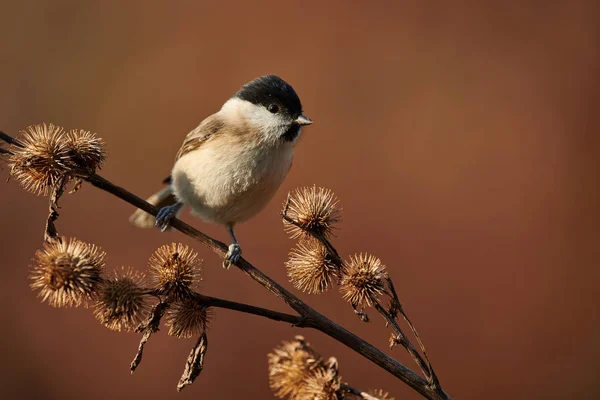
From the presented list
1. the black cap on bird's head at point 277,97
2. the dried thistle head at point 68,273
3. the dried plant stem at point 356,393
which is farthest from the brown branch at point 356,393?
the black cap on bird's head at point 277,97

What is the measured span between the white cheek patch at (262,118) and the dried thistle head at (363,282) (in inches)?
42.1

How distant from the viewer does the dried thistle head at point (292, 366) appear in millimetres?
1230

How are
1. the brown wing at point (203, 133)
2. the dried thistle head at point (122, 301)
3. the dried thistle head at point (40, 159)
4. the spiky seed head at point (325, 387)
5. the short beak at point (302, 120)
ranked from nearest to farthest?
the spiky seed head at point (325, 387)
the dried thistle head at point (122, 301)
the dried thistle head at point (40, 159)
the short beak at point (302, 120)
the brown wing at point (203, 133)

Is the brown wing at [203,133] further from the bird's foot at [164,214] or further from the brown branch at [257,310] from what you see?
the brown branch at [257,310]

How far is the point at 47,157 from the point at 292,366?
0.92 metres

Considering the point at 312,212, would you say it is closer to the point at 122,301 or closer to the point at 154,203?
the point at 122,301

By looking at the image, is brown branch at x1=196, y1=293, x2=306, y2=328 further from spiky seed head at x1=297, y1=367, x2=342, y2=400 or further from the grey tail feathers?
the grey tail feathers

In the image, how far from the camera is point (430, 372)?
50.9 inches

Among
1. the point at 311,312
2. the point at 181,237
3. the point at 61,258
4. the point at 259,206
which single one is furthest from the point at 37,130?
the point at 181,237

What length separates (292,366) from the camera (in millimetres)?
1246

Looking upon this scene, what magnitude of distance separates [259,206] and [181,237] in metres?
1.20

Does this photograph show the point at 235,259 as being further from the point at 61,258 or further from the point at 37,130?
the point at 37,130

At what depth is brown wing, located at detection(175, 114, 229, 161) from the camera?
2730mm

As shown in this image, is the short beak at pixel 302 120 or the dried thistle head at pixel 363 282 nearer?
the dried thistle head at pixel 363 282
